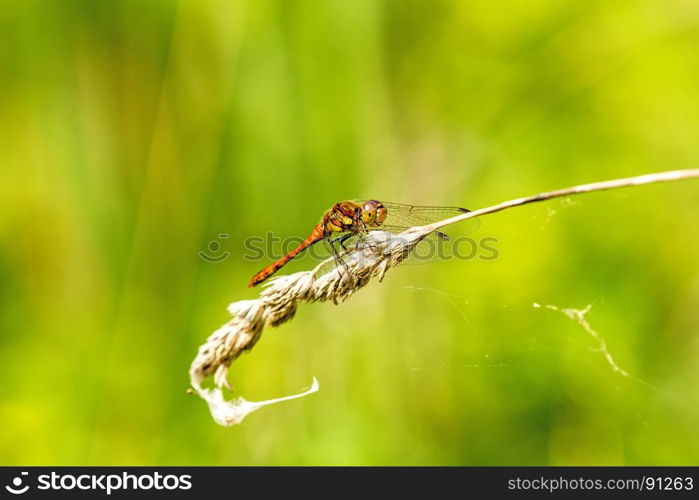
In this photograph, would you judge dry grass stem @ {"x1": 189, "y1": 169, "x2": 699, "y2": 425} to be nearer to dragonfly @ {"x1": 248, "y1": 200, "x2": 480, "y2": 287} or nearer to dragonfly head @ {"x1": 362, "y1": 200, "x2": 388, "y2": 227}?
dragonfly @ {"x1": 248, "y1": 200, "x2": 480, "y2": 287}

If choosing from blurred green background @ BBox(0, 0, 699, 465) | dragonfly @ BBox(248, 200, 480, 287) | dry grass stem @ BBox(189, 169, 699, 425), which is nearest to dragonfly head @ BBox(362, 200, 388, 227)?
dragonfly @ BBox(248, 200, 480, 287)

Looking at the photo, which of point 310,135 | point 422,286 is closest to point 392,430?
point 422,286

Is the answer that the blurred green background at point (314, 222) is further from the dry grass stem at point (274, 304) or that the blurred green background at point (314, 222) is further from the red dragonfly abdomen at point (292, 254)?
the dry grass stem at point (274, 304)

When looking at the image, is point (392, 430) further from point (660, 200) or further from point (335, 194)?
point (660, 200)

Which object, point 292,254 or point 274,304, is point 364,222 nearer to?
point 292,254

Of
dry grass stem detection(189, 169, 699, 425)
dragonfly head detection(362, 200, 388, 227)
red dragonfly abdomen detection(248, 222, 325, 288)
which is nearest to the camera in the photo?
dry grass stem detection(189, 169, 699, 425)

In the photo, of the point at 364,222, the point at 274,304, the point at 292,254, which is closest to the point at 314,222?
the point at 292,254

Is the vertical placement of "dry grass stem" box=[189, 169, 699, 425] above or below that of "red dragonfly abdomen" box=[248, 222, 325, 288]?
below
